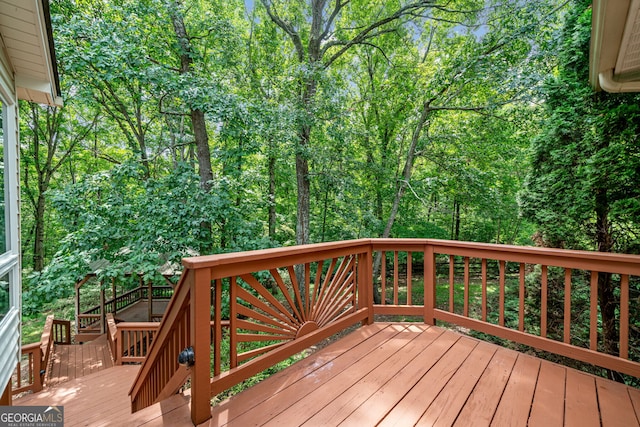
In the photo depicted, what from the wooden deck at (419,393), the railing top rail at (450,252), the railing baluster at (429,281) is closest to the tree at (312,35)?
the railing top rail at (450,252)

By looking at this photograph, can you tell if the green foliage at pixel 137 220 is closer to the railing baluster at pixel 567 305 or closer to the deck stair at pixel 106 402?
the deck stair at pixel 106 402

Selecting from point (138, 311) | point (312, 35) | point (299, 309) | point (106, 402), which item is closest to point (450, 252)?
point (299, 309)

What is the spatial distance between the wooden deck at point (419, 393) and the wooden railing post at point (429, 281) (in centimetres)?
41

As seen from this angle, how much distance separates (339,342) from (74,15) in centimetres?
744

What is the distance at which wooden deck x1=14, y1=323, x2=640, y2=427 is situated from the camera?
1.69 m

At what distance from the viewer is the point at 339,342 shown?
107 inches

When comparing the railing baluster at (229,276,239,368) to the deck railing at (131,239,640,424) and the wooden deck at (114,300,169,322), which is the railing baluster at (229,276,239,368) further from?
the wooden deck at (114,300,169,322)

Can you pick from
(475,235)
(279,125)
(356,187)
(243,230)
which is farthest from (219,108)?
(475,235)

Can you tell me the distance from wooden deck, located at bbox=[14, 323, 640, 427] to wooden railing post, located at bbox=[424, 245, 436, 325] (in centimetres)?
41

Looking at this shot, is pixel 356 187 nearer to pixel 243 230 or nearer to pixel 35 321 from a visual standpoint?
pixel 243 230

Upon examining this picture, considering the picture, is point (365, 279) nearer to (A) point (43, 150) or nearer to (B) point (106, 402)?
(B) point (106, 402)

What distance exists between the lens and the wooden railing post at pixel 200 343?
165 cm

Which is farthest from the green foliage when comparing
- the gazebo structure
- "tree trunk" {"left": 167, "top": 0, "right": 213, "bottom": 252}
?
the gazebo structure

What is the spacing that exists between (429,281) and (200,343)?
2456mm
